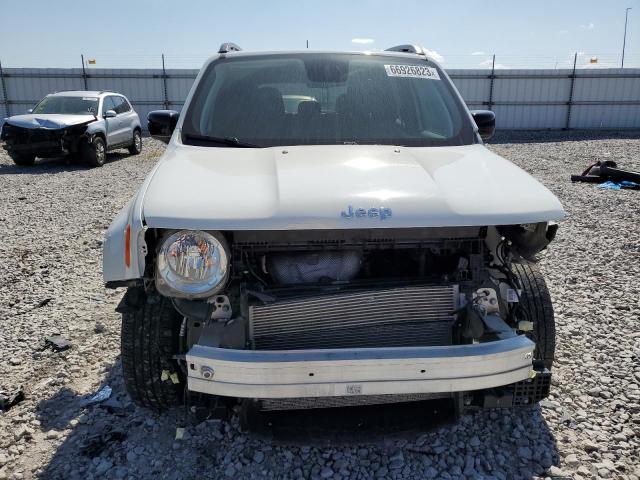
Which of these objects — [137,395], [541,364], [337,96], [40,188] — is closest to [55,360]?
[137,395]

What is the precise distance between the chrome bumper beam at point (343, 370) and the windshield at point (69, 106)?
1179 cm

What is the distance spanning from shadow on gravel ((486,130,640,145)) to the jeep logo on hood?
16.9 m

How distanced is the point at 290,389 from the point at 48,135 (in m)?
11.4

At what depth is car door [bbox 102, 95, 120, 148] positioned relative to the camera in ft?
41.1

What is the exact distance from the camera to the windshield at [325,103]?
317cm

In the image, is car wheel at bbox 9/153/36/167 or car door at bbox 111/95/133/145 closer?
car wheel at bbox 9/153/36/167

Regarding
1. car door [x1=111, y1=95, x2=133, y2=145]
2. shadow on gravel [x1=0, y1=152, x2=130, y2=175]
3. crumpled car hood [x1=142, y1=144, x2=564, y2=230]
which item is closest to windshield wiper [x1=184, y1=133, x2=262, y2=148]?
crumpled car hood [x1=142, y1=144, x2=564, y2=230]

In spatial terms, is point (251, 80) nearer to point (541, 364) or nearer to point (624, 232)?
point (541, 364)

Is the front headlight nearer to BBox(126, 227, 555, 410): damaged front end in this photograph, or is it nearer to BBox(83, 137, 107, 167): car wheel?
BBox(126, 227, 555, 410): damaged front end

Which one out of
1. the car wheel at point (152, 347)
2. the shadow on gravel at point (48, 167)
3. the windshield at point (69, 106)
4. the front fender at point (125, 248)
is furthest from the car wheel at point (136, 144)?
the front fender at point (125, 248)

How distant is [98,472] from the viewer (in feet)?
7.88

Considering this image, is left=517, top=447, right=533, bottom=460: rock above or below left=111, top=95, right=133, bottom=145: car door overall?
below

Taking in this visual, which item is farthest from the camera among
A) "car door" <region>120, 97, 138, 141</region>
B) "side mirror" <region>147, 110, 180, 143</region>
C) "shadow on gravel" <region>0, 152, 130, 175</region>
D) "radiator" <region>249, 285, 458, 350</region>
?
"car door" <region>120, 97, 138, 141</region>

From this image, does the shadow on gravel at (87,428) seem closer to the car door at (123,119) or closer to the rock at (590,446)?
the rock at (590,446)
